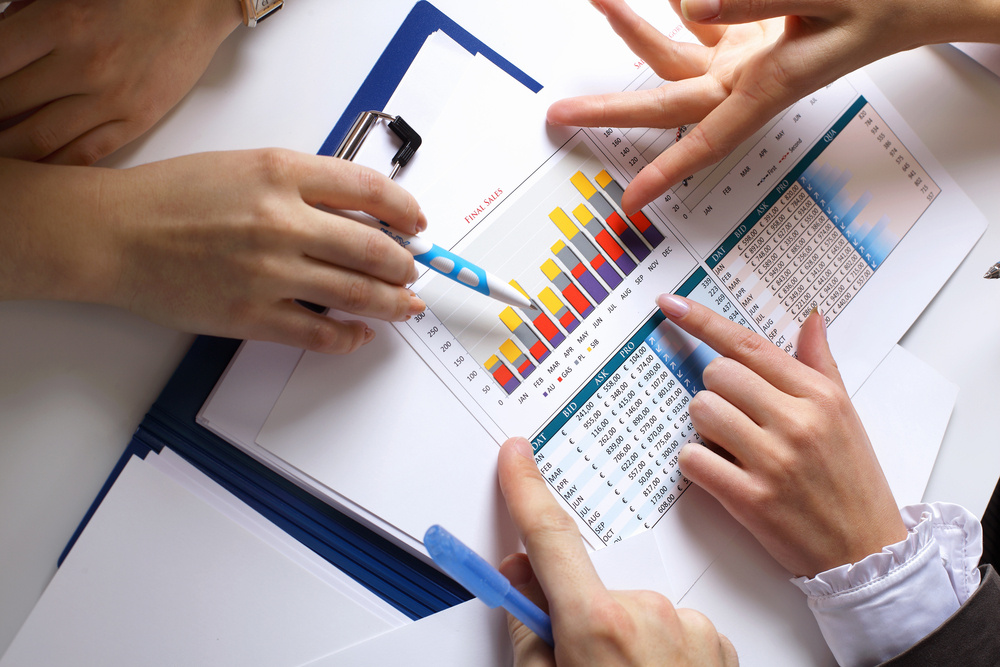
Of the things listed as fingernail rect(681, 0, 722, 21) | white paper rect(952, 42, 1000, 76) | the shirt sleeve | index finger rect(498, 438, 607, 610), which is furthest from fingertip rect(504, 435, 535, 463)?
white paper rect(952, 42, 1000, 76)

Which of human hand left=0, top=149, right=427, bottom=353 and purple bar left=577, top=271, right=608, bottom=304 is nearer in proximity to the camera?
human hand left=0, top=149, right=427, bottom=353

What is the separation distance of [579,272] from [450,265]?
0.50 feet

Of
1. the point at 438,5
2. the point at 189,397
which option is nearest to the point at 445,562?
the point at 189,397

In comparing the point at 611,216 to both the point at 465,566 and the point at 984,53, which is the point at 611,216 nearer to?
the point at 465,566

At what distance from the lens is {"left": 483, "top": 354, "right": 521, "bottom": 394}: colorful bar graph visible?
1.99 ft

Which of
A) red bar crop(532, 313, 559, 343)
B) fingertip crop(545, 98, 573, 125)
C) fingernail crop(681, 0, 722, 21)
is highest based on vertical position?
fingertip crop(545, 98, 573, 125)

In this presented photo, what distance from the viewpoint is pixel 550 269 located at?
2.09 feet

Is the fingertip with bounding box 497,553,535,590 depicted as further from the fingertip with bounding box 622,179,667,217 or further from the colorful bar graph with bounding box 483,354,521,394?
the fingertip with bounding box 622,179,667,217

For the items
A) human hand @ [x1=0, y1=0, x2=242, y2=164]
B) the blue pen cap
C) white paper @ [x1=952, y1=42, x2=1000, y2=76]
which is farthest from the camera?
white paper @ [x1=952, y1=42, x2=1000, y2=76]

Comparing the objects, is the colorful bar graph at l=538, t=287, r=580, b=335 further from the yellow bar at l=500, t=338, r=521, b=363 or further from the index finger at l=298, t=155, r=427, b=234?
the index finger at l=298, t=155, r=427, b=234

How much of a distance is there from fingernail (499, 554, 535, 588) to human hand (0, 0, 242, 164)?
54cm

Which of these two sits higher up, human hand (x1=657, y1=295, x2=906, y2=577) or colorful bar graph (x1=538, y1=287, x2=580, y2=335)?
colorful bar graph (x1=538, y1=287, x2=580, y2=335)

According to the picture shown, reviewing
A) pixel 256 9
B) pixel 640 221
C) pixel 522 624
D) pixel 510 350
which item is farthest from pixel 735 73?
pixel 522 624

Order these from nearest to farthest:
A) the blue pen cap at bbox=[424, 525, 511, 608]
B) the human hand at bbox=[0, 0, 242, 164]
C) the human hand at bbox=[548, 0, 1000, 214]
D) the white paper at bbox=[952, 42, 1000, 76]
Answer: the blue pen cap at bbox=[424, 525, 511, 608], the human hand at bbox=[0, 0, 242, 164], the human hand at bbox=[548, 0, 1000, 214], the white paper at bbox=[952, 42, 1000, 76]
